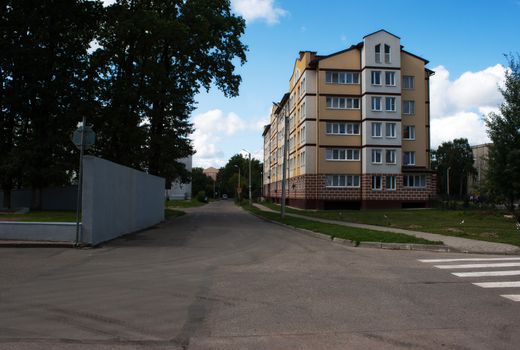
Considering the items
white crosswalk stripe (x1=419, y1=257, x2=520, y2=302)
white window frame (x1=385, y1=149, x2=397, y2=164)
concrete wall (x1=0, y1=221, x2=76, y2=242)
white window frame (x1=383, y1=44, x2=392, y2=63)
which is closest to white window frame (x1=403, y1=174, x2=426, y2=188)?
white window frame (x1=385, y1=149, x2=397, y2=164)

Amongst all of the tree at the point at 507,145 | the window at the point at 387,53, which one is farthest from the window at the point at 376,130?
the tree at the point at 507,145

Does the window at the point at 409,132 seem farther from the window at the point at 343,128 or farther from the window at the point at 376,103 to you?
the window at the point at 343,128

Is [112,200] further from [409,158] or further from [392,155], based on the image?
[409,158]

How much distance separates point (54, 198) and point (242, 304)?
1461 inches

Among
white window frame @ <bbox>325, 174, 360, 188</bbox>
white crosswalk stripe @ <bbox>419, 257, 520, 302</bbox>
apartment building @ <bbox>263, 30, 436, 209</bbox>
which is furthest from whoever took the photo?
white window frame @ <bbox>325, 174, 360, 188</bbox>

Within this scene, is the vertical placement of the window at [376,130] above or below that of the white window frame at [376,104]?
below

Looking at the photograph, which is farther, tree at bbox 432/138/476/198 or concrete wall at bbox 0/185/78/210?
tree at bbox 432/138/476/198

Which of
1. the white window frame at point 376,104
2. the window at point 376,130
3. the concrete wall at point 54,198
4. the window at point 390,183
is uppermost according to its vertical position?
the white window frame at point 376,104

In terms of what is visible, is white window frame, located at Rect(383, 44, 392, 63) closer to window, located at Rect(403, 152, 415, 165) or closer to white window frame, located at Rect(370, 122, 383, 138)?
white window frame, located at Rect(370, 122, 383, 138)

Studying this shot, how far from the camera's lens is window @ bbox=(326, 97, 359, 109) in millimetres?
51938

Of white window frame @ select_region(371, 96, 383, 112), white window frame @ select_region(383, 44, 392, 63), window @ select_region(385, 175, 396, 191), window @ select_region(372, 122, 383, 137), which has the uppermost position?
white window frame @ select_region(383, 44, 392, 63)

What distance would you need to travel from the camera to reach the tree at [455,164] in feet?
386

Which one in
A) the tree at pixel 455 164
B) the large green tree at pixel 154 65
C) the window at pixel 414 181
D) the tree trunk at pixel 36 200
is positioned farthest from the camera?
the tree at pixel 455 164

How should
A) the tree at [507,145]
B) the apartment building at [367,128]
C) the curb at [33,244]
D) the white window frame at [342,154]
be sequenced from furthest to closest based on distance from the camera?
the white window frame at [342,154], the apartment building at [367,128], the tree at [507,145], the curb at [33,244]
